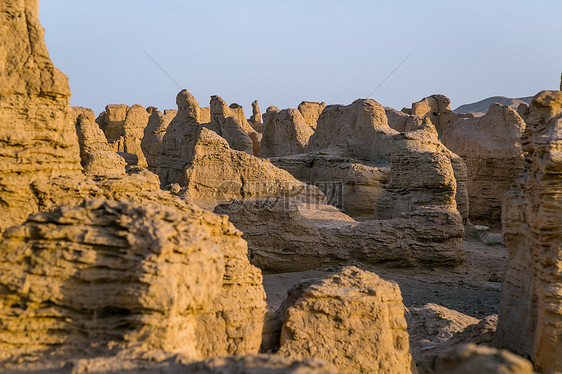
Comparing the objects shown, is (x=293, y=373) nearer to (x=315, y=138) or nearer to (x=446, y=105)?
(x=315, y=138)

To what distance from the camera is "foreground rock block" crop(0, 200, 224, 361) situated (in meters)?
3.20

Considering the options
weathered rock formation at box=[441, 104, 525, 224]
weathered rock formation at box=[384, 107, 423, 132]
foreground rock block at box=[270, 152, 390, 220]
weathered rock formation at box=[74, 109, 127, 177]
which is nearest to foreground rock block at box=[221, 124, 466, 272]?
weathered rock formation at box=[74, 109, 127, 177]

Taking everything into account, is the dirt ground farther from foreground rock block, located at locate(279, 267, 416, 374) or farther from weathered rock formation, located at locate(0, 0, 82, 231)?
weathered rock formation, located at locate(0, 0, 82, 231)

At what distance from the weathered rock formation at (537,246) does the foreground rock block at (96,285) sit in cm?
357

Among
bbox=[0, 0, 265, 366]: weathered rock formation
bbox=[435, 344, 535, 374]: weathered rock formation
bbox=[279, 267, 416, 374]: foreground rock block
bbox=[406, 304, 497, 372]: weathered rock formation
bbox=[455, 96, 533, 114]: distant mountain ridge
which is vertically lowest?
bbox=[406, 304, 497, 372]: weathered rock formation

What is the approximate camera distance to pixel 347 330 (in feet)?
15.7

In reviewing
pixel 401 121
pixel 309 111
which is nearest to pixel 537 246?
pixel 401 121

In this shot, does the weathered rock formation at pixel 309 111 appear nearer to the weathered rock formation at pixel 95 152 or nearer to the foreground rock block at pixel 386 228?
the foreground rock block at pixel 386 228

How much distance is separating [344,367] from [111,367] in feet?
8.11

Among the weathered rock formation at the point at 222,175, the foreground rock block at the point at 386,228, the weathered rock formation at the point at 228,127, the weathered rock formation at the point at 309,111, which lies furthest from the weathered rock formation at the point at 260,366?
the weathered rock formation at the point at 309,111

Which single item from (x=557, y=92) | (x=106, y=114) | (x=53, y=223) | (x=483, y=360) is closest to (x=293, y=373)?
(x=483, y=360)

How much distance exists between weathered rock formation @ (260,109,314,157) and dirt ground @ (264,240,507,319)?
11.0m

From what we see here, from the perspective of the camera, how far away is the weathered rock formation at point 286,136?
22.0 metres

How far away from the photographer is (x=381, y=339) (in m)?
4.82
